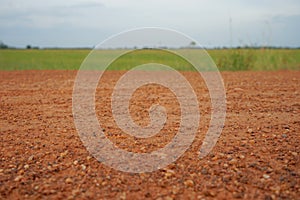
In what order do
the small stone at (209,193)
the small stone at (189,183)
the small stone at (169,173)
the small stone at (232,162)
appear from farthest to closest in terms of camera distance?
the small stone at (232,162)
the small stone at (169,173)
the small stone at (189,183)
the small stone at (209,193)

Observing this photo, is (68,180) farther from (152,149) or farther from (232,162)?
(232,162)

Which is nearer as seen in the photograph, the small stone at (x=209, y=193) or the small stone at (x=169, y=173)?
the small stone at (x=209, y=193)

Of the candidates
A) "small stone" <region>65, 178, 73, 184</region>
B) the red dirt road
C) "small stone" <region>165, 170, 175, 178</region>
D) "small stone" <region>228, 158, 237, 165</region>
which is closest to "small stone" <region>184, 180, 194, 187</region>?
the red dirt road

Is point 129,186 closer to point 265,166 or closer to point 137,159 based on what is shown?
point 137,159

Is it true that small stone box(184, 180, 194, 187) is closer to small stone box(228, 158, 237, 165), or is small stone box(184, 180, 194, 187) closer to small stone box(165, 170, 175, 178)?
small stone box(165, 170, 175, 178)

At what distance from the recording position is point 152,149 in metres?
2.58

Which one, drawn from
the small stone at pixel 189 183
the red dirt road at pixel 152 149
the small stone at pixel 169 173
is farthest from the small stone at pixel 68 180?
the small stone at pixel 189 183

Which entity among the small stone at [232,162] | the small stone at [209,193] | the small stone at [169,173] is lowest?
the small stone at [209,193]

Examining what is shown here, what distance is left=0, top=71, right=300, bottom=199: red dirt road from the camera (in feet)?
6.54

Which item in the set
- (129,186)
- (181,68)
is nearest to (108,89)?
(129,186)

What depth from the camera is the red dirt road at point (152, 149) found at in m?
1.99

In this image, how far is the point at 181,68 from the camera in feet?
34.4

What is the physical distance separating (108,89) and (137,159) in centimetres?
321

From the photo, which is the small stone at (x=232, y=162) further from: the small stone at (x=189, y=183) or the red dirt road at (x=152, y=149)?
the small stone at (x=189, y=183)
